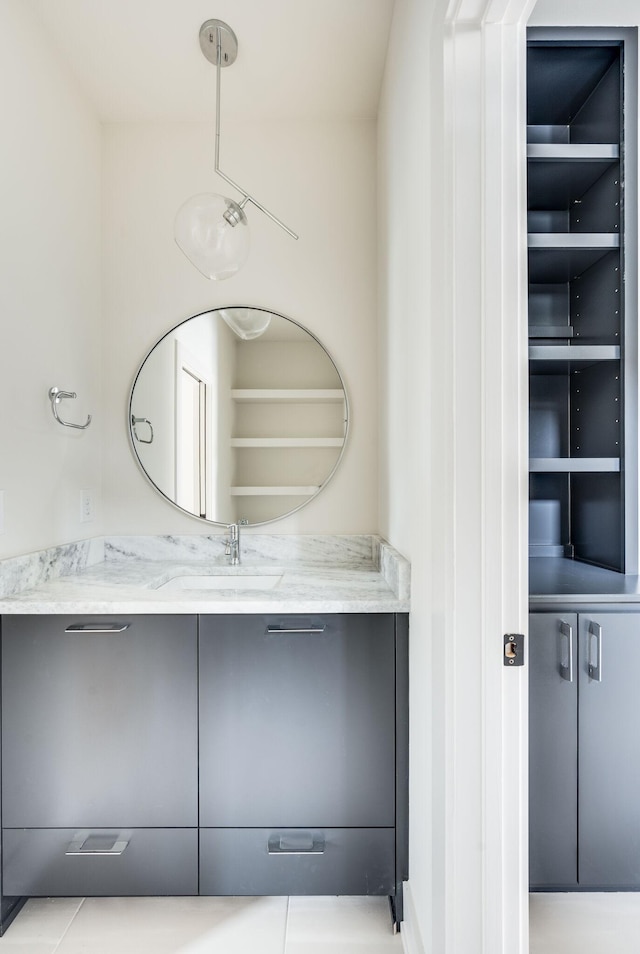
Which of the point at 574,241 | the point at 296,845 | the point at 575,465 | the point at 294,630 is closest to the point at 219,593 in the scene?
the point at 294,630

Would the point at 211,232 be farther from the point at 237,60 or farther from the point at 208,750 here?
the point at 208,750

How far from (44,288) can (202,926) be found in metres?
1.81

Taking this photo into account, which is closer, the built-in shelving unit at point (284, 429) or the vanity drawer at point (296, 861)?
the vanity drawer at point (296, 861)

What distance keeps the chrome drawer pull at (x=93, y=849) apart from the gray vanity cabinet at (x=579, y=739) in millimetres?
1028

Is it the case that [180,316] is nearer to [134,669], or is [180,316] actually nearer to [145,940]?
[134,669]

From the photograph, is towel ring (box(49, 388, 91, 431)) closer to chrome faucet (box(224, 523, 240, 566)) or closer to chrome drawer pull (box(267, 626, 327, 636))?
chrome faucet (box(224, 523, 240, 566))

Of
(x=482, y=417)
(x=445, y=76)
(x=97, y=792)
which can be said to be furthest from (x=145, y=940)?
(x=445, y=76)

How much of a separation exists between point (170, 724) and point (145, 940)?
521 mm

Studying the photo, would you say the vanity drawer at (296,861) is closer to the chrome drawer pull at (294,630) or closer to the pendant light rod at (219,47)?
the chrome drawer pull at (294,630)

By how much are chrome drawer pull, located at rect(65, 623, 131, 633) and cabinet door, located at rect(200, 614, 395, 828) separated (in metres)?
0.21

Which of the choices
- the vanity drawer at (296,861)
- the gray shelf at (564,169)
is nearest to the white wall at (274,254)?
the gray shelf at (564,169)

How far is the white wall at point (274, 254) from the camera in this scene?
7.31 feet

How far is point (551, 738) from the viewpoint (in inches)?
58.8

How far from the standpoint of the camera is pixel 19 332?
168cm
